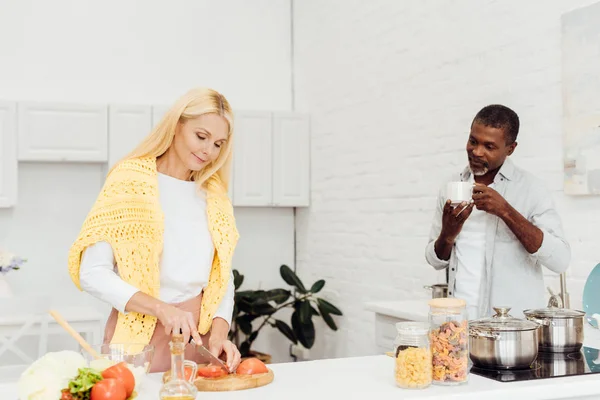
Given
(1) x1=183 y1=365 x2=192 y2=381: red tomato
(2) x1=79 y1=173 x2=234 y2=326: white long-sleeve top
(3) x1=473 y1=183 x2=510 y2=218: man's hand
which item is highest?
(3) x1=473 y1=183 x2=510 y2=218: man's hand

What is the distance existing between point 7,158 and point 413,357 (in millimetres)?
3464

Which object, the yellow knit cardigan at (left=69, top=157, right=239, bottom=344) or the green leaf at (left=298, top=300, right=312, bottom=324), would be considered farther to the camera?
the green leaf at (left=298, top=300, right=312, bottom=324)

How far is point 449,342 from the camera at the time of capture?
6.09 feet

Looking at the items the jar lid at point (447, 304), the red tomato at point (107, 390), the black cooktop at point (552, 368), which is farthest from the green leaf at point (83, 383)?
the black cooktop at point (552, 368)

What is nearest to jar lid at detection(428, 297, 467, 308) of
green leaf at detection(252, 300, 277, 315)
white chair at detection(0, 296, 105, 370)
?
white chair at detection(0, 296, 105, 370)

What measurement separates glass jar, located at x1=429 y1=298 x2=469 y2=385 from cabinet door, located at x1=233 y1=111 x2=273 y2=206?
335 centimetres

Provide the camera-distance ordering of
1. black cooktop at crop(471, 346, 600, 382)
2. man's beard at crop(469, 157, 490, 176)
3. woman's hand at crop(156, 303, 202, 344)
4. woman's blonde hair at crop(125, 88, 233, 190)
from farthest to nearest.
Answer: man's beard at crop(469, 157, 490, 176)
woman's blonde hair at crop(125, 88, 233, 190)
woman's hand at crop(156, 303, 202, 344)
black cooktop at crop(471, 346, 600, 382)

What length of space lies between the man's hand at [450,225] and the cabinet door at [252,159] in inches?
99.1

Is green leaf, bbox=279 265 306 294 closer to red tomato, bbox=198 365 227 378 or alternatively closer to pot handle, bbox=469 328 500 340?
pot handle, bbox=469 328 500 340

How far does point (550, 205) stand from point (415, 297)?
1.46m

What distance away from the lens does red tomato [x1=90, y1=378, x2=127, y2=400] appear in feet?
4.73

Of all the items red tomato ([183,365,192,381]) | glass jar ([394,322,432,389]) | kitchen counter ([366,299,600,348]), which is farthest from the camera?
kitchen counter ([366,299,600,348])

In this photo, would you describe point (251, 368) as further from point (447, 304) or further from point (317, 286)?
point (317, 286)

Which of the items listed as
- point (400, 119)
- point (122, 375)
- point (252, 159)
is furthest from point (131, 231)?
point (252, 159)
